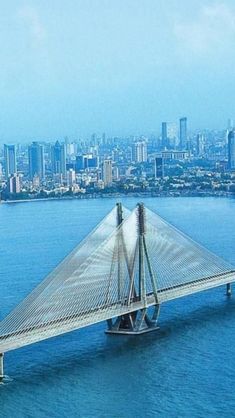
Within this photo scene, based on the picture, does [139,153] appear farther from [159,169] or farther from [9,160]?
[159,169]

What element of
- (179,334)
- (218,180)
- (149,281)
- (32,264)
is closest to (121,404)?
(179,334)

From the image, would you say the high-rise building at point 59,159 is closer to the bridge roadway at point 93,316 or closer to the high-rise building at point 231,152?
the high-rise building at point 231,152

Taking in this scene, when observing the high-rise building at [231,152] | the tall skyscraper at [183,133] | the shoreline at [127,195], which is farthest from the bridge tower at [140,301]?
Result: the tall skyscraper at [183,133]

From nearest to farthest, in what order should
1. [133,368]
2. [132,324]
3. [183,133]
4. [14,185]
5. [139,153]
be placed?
[133,368], [132,324], [14,185], [139,153], [183,133]

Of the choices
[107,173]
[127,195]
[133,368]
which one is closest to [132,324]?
[133,368]

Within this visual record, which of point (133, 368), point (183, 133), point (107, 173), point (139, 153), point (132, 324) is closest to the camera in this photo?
point (133, 368)

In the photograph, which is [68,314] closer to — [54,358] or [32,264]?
[54,358]
